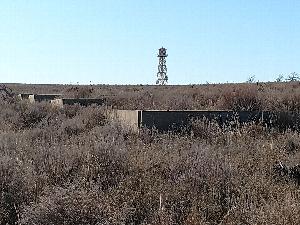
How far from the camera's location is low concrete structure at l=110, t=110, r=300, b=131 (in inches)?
472

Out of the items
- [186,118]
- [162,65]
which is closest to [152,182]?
[186,118]

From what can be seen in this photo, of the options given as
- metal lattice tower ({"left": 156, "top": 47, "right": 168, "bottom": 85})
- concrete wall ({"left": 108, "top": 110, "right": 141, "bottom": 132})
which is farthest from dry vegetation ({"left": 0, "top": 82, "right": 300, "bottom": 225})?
metal lattice tower ({"left": 156, "top": 47, "right": 168, "bottom": 85})

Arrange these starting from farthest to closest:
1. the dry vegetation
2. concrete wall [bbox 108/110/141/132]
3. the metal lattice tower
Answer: the metal lattice tower < concrete wall [bbox 108/110/141/132] < the dry vegetation

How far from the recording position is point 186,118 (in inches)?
490

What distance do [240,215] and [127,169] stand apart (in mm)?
2335

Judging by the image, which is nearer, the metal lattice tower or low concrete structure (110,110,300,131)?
low concrete structure (110,110,300,131)

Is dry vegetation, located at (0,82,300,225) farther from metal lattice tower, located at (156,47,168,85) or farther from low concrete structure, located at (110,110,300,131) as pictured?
metal lattice tower, located at (156,47,168,85)

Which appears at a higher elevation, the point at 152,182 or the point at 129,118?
the point at 129,118

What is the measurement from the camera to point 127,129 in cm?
1168

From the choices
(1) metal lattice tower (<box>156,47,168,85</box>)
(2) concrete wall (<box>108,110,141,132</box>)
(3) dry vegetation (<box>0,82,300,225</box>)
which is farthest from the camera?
(1) metal lattice tower (<box>156,47,168,85</box>)

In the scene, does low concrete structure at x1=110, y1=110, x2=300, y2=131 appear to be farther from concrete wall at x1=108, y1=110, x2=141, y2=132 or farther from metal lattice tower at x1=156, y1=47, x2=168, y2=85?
metal lattice tower at x1=156, y1=47, x2=168, y2=85

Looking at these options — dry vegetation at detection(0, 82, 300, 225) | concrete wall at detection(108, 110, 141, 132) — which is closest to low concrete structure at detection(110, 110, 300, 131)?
concrete wall at detection(108, 110, 141, 132)

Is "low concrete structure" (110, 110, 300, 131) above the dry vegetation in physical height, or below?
above

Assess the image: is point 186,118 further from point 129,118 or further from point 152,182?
point 152,182
